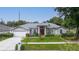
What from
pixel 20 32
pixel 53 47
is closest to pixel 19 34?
pixel 20 32

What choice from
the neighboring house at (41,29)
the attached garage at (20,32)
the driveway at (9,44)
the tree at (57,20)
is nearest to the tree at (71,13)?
the tree at (57,20)

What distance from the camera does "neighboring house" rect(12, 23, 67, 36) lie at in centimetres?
392

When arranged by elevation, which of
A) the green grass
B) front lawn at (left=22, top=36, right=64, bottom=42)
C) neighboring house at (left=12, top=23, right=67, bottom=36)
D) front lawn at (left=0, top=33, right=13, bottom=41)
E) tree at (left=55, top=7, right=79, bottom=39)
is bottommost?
the green grass

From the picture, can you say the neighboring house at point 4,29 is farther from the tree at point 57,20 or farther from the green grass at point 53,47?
the tree at point 57,20

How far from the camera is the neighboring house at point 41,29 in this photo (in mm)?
3920

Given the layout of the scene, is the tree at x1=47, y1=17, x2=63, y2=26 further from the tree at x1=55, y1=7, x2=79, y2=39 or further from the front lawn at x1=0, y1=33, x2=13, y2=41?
the front lawn at x1=0, y1=33, x2=13, y2=41

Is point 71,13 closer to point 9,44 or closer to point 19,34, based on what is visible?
point 19,34

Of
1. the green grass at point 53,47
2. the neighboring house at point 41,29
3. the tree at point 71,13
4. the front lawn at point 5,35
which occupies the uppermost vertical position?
the tree at point 71,13

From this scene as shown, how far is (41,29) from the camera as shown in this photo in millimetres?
3900

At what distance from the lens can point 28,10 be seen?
3939 mm

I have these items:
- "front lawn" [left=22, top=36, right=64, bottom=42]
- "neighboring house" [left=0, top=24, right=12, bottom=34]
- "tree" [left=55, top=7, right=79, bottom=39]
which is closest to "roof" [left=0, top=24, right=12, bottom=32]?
"neighboring house" [left=0, top=24, right=12, bottom=34]
